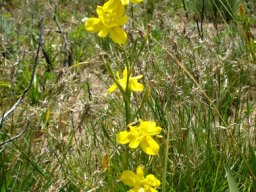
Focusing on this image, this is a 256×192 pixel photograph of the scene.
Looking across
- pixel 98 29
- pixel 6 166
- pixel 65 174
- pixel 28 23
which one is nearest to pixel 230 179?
pixel 98 29

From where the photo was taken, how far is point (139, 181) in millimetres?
1300

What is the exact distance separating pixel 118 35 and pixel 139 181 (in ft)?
1.16

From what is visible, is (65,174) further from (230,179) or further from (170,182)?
(230,179)

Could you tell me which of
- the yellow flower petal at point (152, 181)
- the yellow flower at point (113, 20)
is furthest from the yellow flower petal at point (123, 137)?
the yellow flower at point (113, 20)

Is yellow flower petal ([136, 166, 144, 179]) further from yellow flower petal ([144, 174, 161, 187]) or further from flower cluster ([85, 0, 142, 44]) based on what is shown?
flower cluster ([85, 0, 142, 44])

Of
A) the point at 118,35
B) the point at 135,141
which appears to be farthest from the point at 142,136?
the point at 118,35

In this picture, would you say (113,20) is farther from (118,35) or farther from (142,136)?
(142,136)

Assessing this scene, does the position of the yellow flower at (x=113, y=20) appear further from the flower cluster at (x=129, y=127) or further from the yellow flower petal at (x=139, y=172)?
the yellow flower petal at (x=139, y=172)

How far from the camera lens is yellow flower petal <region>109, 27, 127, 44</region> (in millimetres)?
1306

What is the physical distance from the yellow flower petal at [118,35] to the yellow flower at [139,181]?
31 cm

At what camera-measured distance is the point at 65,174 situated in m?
1.77

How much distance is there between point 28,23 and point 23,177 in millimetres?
3061

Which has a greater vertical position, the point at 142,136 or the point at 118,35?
the point at 118,35

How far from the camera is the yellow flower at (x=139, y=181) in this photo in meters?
1.29
